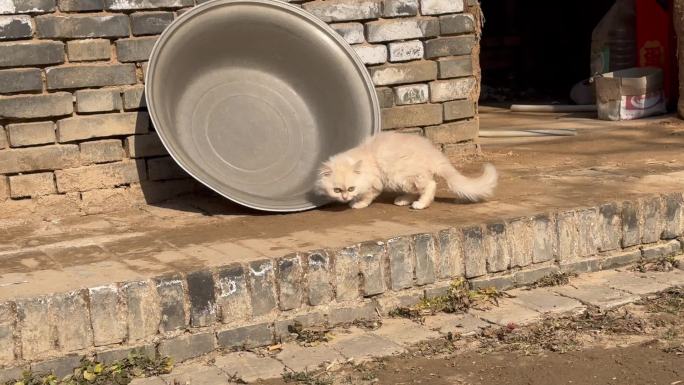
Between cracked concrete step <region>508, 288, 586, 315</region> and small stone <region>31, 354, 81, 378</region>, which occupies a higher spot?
small stone <region>31, 354, 81, 378</region>

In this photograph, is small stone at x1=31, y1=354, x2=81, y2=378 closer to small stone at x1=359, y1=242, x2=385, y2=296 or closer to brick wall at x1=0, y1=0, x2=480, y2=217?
small stone at x1=359, y1=242, x2=385, y2=296

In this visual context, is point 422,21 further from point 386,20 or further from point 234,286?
point 234,286

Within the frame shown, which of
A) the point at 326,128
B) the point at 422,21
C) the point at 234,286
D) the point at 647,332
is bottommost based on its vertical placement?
the point at 647,332

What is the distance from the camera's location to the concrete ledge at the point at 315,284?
3.60 metres

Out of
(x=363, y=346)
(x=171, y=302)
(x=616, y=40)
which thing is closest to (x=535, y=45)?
(x=616, y=40)

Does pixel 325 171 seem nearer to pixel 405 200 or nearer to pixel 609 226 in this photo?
pixel 405 200

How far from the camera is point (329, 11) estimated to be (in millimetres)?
5770

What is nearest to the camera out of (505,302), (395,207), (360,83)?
(505,302)

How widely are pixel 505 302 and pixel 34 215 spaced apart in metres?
2.50

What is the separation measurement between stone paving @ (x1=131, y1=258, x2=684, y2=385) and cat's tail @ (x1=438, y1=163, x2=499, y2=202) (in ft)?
1.86

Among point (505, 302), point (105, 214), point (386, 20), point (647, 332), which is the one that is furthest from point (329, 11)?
point (647, 332)

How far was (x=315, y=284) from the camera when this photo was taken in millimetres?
4043

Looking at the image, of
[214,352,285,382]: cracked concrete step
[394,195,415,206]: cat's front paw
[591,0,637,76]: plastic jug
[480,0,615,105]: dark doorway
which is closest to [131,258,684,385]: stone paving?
[214,352,285,382]: cracked concrete step

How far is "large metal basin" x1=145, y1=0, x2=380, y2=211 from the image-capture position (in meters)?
5.12
